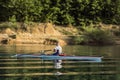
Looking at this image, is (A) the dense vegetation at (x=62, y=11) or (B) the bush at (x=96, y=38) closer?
(B) the bush at (x=96, y=38)

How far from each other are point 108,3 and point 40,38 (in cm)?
1834

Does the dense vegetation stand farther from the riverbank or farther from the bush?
the bush

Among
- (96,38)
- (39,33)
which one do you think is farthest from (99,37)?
(39,33)

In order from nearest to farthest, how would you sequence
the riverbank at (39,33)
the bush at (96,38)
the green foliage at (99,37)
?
the riverbank at (39,33), the bush at (96,38), the green foliage at (99,37)

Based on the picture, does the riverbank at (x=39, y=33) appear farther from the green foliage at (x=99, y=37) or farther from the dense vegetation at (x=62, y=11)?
the dense vegetation at (x=62, y=11)

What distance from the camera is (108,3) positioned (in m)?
82.1

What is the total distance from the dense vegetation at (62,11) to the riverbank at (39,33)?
2068mm

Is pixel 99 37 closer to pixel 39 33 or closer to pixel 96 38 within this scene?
pixel 96 38

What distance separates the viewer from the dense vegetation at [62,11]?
251ft

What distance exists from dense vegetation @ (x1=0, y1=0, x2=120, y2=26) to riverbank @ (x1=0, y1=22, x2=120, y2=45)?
2068 mm

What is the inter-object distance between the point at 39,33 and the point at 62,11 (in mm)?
7762

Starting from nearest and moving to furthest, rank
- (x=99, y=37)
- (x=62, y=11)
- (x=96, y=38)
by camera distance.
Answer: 1. (x=96, y=38)
2. (x=99, y=37)
3. (x=62, y=11)

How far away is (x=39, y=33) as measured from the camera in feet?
243

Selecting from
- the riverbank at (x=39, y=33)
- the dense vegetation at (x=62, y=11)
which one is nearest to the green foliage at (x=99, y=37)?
the riverbank at (x=39, y=33)
